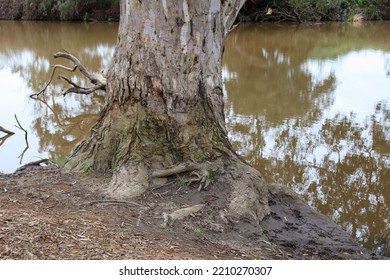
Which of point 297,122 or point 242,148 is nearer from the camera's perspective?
point 242,148

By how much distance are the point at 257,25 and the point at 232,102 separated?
59.1 ft

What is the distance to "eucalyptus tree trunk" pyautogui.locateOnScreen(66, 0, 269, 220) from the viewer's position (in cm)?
417

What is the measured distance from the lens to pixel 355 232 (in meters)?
5.20

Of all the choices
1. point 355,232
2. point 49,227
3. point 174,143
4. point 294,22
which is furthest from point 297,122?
point 294,22

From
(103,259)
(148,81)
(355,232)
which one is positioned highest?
(148,81)

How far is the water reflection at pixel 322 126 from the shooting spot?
5971 mm

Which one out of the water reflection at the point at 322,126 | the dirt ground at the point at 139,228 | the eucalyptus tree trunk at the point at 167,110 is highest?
the eucalyptus tree trunk at the point at 167,110

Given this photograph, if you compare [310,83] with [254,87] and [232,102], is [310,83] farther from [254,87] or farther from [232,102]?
[232,102]

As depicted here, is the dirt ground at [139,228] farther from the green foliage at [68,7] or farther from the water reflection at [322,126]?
the green foliage at [68,7]

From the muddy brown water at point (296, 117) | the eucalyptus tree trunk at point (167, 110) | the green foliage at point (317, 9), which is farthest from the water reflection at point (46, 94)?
the green foliage at point (317, 9)

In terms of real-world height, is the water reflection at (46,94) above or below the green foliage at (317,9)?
below

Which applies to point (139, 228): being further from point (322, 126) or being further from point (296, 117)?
point (296, 117)

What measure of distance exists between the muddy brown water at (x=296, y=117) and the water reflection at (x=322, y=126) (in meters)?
0.02

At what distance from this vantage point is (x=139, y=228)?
3.56m
